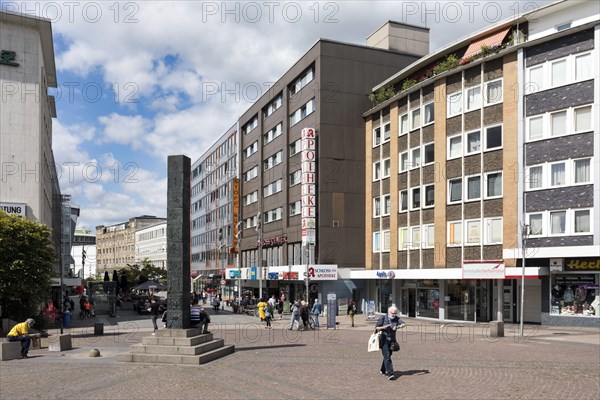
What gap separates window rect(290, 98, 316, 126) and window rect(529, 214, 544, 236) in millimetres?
23003

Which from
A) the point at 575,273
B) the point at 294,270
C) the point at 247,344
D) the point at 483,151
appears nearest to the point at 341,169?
the point at 294,270

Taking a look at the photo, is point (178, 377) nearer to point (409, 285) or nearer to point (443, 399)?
point (443, 399)

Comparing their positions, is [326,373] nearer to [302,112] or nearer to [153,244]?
[302,112]

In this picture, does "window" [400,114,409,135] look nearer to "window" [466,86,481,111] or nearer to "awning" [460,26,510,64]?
"awning" [460,26,510,64]

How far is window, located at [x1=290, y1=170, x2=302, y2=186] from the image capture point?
54.2 m

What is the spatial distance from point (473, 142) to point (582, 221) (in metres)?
8.56

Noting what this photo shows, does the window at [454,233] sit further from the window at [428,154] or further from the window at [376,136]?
the window at [376,136]

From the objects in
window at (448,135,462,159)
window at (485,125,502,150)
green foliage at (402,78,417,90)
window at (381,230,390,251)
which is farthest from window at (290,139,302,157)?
window at (485,125,502,150)

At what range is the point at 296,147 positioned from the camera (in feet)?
182

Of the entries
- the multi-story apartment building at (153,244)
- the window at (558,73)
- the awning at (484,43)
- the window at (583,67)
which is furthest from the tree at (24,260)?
the multi-story apartment building at (153,244)

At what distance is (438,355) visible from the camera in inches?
801

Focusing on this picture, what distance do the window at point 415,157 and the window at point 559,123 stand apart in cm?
1073

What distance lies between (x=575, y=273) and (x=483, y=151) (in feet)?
29.1

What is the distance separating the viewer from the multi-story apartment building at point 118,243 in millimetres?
166250
